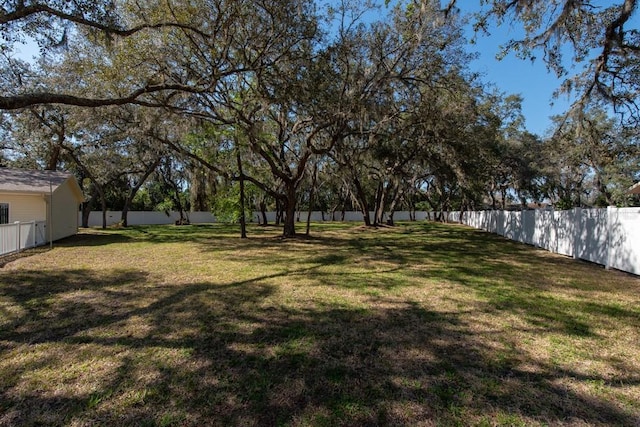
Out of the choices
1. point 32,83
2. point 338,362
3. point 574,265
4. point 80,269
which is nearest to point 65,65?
point 32,83

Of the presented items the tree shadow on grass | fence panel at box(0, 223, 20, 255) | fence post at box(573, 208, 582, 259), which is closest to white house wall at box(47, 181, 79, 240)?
fence panel at box(0, 223, 20, 255)

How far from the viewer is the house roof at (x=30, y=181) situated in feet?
38.0

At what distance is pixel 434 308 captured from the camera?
14.9 ft

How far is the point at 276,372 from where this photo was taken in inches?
110

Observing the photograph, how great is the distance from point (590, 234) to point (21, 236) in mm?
15348

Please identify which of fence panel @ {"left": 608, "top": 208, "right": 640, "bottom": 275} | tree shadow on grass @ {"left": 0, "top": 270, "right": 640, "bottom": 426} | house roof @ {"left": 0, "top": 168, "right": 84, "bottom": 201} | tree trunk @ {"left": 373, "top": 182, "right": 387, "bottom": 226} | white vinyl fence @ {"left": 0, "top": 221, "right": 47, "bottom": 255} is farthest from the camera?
tree trunk @ {"left": 373, "top": 182, "right": 387, "bottom": 226}

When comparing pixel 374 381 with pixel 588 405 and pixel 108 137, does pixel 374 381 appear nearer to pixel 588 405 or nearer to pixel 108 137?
pixel 588 405

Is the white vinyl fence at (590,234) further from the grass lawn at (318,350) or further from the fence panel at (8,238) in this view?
the fence panel at (8,238)

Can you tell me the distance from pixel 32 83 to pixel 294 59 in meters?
10.8

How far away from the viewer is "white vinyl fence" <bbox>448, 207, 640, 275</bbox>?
6633 mm

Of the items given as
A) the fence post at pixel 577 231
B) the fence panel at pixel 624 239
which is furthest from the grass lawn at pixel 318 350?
the fence post at pixel 577 231

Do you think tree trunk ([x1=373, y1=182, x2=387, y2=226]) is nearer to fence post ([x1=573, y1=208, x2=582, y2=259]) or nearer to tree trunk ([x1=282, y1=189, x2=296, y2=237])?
tree trunk ([x1=282, y1=189, x2=296, y2=237])

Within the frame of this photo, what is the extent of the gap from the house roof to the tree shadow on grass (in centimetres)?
983

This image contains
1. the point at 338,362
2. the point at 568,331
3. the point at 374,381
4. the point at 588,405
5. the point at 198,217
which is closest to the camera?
the point at 588,405
